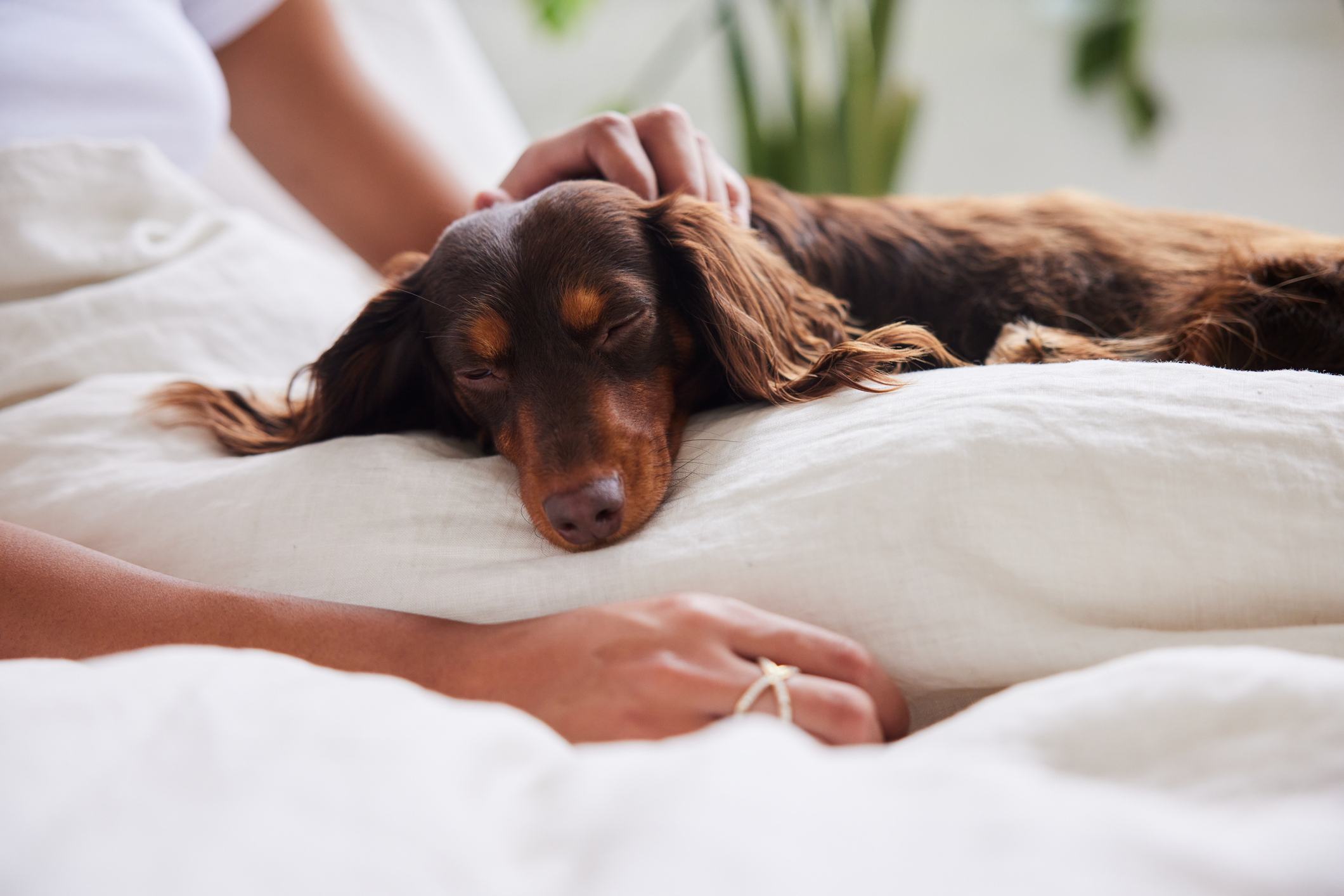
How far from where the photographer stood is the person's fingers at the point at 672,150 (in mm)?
1564

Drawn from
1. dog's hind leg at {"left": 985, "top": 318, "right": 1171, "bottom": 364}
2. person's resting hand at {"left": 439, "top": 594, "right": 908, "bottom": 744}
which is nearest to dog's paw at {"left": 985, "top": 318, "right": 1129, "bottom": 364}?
dog's hind leg at {"left": 985, "top": 318, "right": 1171, "bottom": 364}

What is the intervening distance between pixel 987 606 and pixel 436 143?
6.81ft

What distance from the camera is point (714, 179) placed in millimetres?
1620

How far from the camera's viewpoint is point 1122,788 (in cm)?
58

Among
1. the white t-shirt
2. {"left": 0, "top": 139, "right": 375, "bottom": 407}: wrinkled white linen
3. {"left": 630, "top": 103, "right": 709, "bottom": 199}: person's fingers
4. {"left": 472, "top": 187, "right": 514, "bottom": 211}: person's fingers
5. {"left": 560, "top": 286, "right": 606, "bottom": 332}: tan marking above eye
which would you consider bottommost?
{"left": 560, "top": 286, "right": 606, "bottom": 332}: tan marking above eye

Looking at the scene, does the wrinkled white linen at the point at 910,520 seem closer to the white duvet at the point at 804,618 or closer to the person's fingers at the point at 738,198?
the white duvet at the point at 804,618

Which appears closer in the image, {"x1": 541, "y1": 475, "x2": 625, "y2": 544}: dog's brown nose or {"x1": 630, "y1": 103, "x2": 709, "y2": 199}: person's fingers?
{"x1": 541, "y1": 475, "x2": 625, "y2": 544}: dog's brown nose

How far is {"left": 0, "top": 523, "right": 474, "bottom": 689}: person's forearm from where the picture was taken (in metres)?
0.89

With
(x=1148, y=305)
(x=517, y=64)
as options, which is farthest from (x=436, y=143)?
(x=517, y=64)

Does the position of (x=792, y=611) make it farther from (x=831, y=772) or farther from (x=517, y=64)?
(x=517, y=64)

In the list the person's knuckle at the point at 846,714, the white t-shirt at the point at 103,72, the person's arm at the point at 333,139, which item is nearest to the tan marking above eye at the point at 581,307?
the person's knuckle at the point at 846,714

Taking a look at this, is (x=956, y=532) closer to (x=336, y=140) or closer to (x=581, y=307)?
(x=581, y=307)

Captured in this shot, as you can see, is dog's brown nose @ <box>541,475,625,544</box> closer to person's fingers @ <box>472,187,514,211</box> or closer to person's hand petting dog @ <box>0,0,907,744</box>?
person's hand petting dog @ <box>0,0,907,744</box>

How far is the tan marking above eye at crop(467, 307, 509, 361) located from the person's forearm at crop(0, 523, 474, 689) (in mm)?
529
